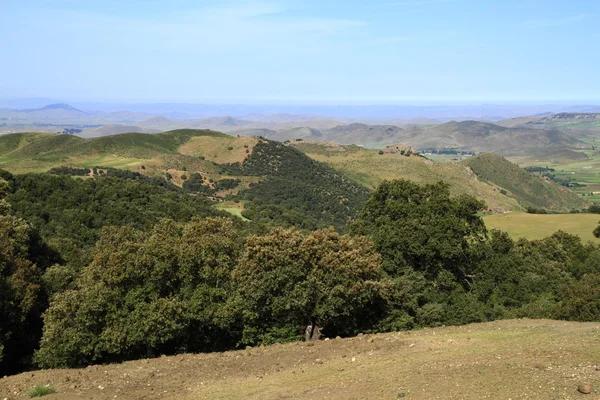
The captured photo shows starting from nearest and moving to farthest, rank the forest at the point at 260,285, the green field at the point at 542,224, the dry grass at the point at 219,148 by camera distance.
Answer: the forest at the point at 260,285
the green field at the point at 542,224
the dry grass at the point at 219,148

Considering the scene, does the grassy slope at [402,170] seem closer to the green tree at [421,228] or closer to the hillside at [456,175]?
the hillside at [456,175]

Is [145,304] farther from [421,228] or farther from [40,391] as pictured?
[421,228]

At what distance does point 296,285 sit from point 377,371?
6.06m

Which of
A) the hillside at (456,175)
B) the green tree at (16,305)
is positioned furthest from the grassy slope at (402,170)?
the green tree at (16,305)

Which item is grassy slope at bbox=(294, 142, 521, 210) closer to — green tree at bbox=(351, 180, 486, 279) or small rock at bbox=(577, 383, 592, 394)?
green tree at bbox=(351, 180, 486, 279)

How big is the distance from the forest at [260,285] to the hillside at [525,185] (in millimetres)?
121789

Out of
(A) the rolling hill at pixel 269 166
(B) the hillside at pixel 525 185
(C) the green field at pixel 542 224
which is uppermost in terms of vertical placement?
(A) the rolling hill at pixel 269 166

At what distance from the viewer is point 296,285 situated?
751 inches

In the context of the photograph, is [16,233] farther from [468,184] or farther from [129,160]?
[468,184]

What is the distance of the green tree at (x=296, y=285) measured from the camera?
19.1 meters

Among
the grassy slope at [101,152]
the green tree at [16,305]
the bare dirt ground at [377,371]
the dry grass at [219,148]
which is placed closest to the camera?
the bare dirt ground at [377,371]

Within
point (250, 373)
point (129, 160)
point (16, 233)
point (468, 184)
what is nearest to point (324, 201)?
point (129, 160)

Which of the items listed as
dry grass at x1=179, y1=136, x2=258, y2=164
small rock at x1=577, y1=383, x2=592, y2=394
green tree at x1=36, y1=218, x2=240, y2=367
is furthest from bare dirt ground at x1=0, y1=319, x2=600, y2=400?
dry grass at x1=179, y1=136, x2=258, y2=164

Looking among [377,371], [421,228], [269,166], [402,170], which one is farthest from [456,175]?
[377,371]
